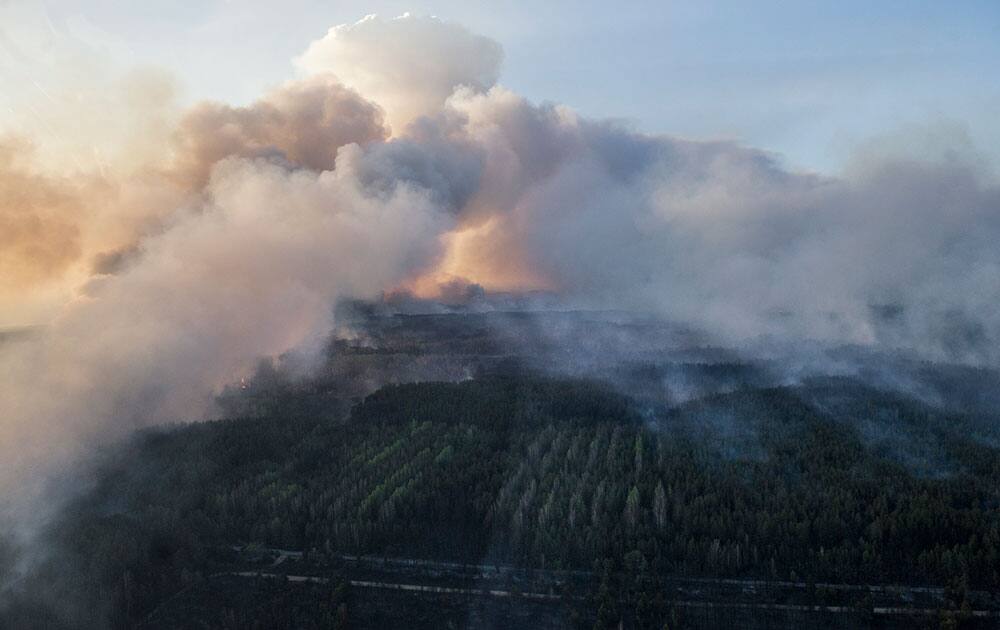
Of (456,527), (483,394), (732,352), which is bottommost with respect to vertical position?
(456,527)

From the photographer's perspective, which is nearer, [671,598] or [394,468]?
[671,598]

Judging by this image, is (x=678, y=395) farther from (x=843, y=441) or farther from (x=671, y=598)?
(x=671, y=598)

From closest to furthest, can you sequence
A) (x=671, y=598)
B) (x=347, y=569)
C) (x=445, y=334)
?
1. (x=671, y=598)
2. (x=347, y=569)
3. (x=445, y=334)

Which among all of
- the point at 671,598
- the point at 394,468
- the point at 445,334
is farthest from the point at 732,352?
the point at 671,598

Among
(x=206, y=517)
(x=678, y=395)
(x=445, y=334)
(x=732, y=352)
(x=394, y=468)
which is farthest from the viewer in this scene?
(x=445, y=334)

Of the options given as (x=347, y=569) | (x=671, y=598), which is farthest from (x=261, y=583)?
(x=671, y=598)

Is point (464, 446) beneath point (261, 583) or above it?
above
